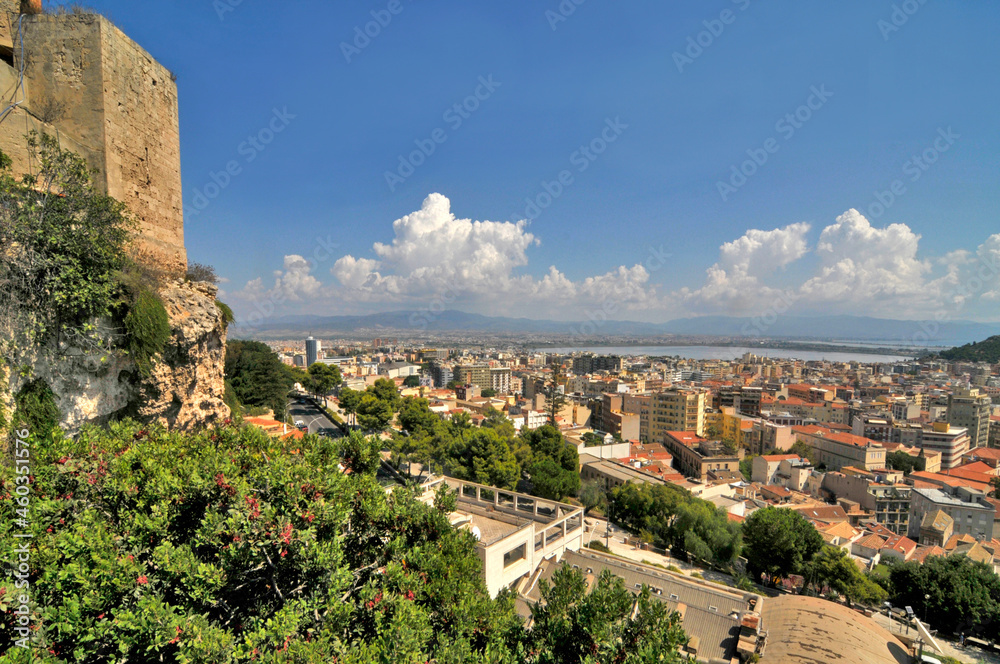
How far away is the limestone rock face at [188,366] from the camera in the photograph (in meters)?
7.88

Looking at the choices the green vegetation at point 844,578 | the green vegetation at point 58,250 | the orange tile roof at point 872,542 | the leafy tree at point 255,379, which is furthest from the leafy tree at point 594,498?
the green vegetation at point 58,250

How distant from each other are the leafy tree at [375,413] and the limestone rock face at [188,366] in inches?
531

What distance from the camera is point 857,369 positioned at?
100750mm

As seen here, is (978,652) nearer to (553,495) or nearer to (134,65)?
(553,495)

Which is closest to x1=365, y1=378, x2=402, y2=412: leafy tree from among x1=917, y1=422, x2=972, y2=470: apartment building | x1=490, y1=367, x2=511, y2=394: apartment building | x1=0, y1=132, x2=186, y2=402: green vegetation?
x1=0, y1=132, x2=186, y2=402: green vegetation

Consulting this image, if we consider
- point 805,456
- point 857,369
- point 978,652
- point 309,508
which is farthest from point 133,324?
point 857,369

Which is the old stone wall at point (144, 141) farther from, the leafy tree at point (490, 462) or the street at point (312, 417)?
the street at point (312, 417)

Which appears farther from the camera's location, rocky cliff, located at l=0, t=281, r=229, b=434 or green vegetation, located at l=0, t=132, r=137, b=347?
rocky cliff, located at l=0, t=281, r=229, b=434

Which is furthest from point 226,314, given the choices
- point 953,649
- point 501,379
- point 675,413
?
point 501,379

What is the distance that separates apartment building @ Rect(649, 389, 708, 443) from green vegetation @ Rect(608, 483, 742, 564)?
2340 cm

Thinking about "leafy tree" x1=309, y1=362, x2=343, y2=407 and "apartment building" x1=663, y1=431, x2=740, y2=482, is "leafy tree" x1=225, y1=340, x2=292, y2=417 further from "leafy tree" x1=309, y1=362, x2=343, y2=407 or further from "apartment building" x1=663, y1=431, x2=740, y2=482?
"apartment building" x1=663, y1=431, x2=740, y2=482

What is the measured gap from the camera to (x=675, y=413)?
45.8 metres

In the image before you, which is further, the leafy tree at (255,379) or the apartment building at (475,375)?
the apartment building at (475,375)

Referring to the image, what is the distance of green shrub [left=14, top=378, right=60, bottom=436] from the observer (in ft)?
20.2
